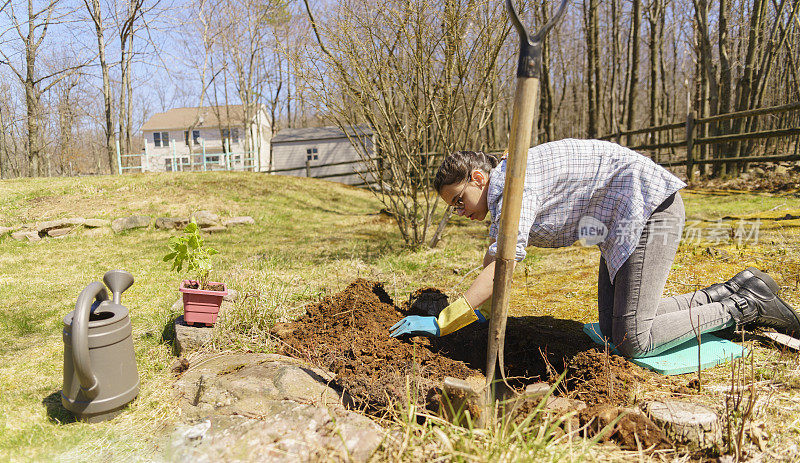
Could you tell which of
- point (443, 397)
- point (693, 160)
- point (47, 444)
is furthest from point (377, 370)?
point (693, 160)

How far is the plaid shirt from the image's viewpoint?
2291mm

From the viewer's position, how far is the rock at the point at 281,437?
1575mm

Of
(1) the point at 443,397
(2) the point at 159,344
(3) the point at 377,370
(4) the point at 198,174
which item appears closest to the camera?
(1) the point at 443,397

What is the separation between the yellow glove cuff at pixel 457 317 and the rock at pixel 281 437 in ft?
2.17

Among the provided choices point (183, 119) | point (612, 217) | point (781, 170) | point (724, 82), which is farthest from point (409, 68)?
point (183, 119)

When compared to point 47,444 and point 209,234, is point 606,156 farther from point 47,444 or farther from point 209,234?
point 209,234

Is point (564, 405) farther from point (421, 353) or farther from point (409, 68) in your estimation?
point (409, 68)

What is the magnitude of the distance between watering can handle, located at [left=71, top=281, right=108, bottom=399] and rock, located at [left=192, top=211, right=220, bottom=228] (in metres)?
6.66

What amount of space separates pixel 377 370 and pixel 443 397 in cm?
56

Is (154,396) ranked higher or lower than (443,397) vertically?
lower

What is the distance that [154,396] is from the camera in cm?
233

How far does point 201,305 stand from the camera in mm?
2850

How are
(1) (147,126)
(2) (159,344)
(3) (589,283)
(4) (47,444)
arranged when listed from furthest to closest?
1. (1) (147,126)
2. (3) (589,283)
3. (2) (159,344)
4. (4) (47,444)

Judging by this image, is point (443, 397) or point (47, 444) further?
point (47, 444)
